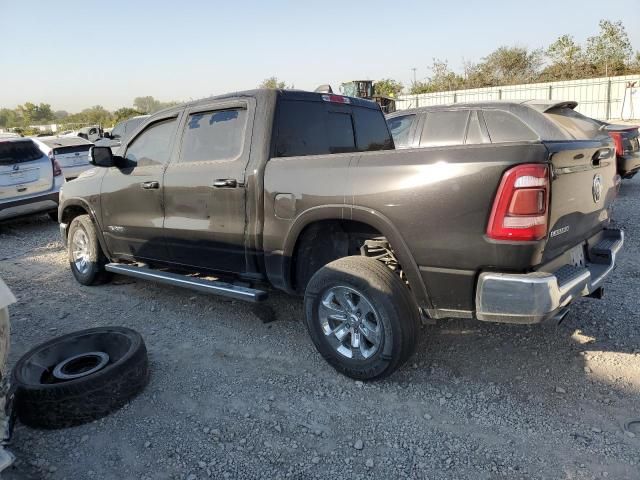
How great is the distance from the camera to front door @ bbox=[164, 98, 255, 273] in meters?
3.77

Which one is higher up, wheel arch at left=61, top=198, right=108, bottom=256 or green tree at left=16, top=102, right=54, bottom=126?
green tree at left=16, top=102, right=54, bottom=126

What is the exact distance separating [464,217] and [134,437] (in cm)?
220

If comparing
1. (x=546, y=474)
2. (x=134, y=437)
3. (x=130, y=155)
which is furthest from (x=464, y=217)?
(x=130, y=155)

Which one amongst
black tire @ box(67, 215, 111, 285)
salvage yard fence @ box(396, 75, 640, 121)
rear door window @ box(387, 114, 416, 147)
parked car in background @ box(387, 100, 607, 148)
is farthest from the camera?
salvage yard fence @ box(396, 75, 640, 121)

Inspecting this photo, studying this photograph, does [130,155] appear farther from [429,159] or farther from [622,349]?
Answer: [622,349]

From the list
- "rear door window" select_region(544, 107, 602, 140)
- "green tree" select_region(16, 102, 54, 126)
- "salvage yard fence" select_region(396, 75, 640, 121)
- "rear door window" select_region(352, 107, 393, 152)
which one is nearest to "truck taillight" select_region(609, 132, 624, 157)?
"rear door window" select_region(544, 107, 602, 140)

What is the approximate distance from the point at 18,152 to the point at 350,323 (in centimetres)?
791

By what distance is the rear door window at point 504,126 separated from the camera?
21.0 feet

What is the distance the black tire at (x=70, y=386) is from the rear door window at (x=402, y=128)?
481cm

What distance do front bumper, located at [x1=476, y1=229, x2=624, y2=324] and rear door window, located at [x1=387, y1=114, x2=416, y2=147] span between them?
4.43m

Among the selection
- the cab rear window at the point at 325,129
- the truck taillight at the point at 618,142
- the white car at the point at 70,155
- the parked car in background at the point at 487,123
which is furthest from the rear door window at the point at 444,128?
the white car at the point at 70,155

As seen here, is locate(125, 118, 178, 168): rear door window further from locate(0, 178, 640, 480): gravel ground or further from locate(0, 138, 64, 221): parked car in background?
locate(0, 138, 64, 221): parked car in background

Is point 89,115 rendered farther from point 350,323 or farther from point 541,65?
point 350,323

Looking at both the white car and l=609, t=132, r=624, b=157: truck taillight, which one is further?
the white car
